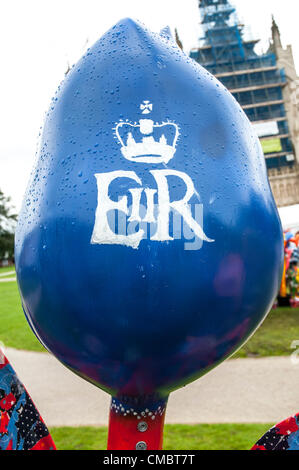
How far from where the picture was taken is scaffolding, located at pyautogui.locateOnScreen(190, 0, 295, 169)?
40.3m

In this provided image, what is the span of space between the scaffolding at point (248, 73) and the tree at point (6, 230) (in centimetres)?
2481

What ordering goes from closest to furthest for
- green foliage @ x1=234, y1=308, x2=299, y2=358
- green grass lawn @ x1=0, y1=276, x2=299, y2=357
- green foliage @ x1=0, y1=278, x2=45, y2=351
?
green foliage @ x1=234, y1=308, x2=299, y2=358
green grass lawn @ x1=0, y1=276, x2=299, y2=357
green foliage @ x1=0, y1=278, x2=45, y2=351

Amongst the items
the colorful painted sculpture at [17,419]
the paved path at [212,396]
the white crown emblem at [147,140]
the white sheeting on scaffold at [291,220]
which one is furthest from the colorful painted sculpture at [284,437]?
the white sheeting on scaffold at [291,220]

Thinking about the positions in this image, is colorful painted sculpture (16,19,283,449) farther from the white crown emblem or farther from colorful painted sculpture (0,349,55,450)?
colorful painted sculpture (0,349,55,450)

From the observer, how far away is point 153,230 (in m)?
1.06

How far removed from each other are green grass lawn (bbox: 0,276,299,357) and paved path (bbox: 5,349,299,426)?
1.43ft

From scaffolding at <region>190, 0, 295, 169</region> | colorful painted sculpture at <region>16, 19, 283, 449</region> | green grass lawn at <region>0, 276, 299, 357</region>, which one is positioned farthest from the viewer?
scaffolding at <region>190, 0, 295, 169</region>

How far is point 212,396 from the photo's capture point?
16.6ft

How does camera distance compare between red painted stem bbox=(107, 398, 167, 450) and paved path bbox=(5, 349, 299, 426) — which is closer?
red painted stem bbox=(107, 398, 167, 450)

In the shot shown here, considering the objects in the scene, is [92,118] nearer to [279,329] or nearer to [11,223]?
[279,329]

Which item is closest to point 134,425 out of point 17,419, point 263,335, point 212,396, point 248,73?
point 17,419

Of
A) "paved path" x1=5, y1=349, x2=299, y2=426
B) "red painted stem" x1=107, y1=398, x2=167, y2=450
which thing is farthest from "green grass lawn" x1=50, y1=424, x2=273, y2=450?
"red painted stem" x1=107, y1=398, x2=167, y2=450

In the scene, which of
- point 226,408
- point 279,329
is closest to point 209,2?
point 279,329
